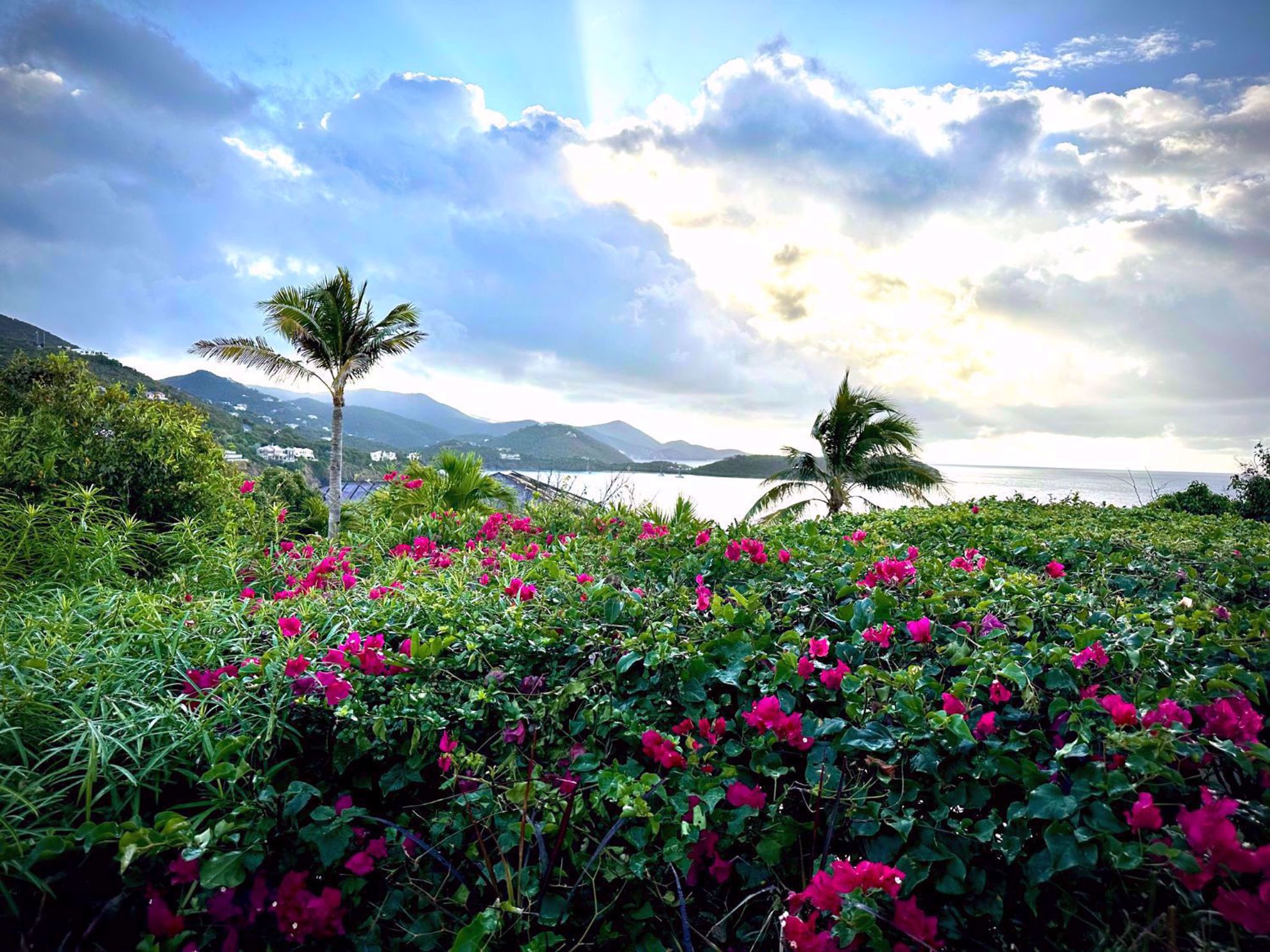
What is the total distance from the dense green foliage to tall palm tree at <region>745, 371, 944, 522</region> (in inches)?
360

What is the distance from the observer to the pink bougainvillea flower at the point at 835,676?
58.6 inches

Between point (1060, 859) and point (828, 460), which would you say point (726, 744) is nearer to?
point (1060, 859)

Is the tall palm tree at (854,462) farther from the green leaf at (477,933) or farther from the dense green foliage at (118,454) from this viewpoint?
the green leaf at (477,933)

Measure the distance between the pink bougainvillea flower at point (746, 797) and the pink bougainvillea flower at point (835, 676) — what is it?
1.08 ft

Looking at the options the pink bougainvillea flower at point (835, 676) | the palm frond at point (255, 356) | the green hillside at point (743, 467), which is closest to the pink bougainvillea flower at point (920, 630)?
the pink bougainvillea flower at point (835, 676)

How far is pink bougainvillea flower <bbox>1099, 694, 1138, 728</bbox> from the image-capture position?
1.22 meters

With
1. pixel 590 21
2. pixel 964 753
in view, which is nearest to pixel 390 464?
pixel 590 21

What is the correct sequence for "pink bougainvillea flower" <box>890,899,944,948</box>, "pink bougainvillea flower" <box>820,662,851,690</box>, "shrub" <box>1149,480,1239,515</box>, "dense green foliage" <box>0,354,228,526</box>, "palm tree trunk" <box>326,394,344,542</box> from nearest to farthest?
"pink bougainvillea flower" <box>890,899,944,948</box> < "pink bougainvillea flower" <box>820,662,851,690</box> < "dense green foliage" <box>0,354,228,526</box> < "shrub" <box>1149,480,1239,515</box> < "palm tree trunk" <box>326,394,344,542</box>

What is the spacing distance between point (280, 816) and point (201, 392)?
3578 centimetres

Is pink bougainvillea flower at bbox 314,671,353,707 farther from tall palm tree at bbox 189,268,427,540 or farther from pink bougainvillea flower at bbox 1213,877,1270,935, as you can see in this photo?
tall palm tree at bbox 189,268,427,540

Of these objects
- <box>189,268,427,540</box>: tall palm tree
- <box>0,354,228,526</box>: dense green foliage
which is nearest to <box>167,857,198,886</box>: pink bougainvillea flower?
<box>0,354,228,526</box>: dense green foliage

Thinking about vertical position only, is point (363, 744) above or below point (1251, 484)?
below

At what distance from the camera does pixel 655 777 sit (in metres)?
1.29

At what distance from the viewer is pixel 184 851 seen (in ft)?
3.97
